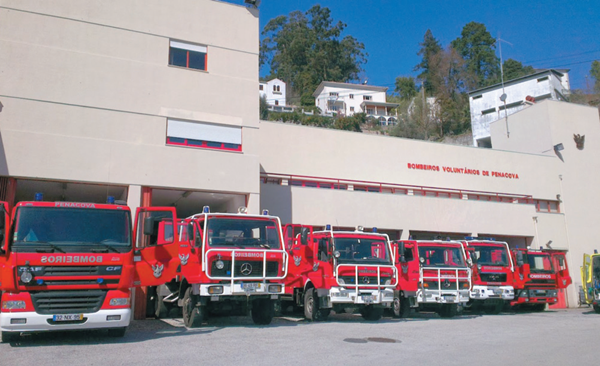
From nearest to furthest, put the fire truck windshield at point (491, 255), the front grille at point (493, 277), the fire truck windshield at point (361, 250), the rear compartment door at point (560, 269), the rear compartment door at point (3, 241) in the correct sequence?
the rear compartment door at point (3, 241)
the fire truck windshield at point (361, 250)
the front grille at point (493, 277)
the fire truck windshield at point (491, 255)
the rear compartment door at point (560, 269)

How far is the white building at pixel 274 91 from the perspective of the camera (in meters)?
78.9

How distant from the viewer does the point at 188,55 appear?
17.8 meters

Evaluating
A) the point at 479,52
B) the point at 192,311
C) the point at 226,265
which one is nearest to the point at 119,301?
the point at 192,311

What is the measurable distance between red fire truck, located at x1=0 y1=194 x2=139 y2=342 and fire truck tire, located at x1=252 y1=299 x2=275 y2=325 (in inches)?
143

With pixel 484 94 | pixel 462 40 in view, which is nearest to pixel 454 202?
pixel 484 94

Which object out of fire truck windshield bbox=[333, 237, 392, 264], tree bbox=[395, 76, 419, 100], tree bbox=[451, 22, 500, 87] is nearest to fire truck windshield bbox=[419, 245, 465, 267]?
fire truck windshield bbox=[333, 237, 392, 264]

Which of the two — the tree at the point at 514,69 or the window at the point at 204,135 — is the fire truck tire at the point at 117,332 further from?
the tree at the point at 514,69

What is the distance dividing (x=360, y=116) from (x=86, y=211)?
2479 inches

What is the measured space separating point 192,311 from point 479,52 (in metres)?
74.7

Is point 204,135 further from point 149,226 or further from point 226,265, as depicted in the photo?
point 149,226

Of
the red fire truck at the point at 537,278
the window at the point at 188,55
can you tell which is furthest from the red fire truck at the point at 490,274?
the window at the point at 188,55

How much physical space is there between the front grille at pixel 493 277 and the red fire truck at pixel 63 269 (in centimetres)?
1287

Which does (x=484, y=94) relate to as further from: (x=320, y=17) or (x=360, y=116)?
(x=320, y=17)

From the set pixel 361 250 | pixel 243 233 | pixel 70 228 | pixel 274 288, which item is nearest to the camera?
pixel 70 228
